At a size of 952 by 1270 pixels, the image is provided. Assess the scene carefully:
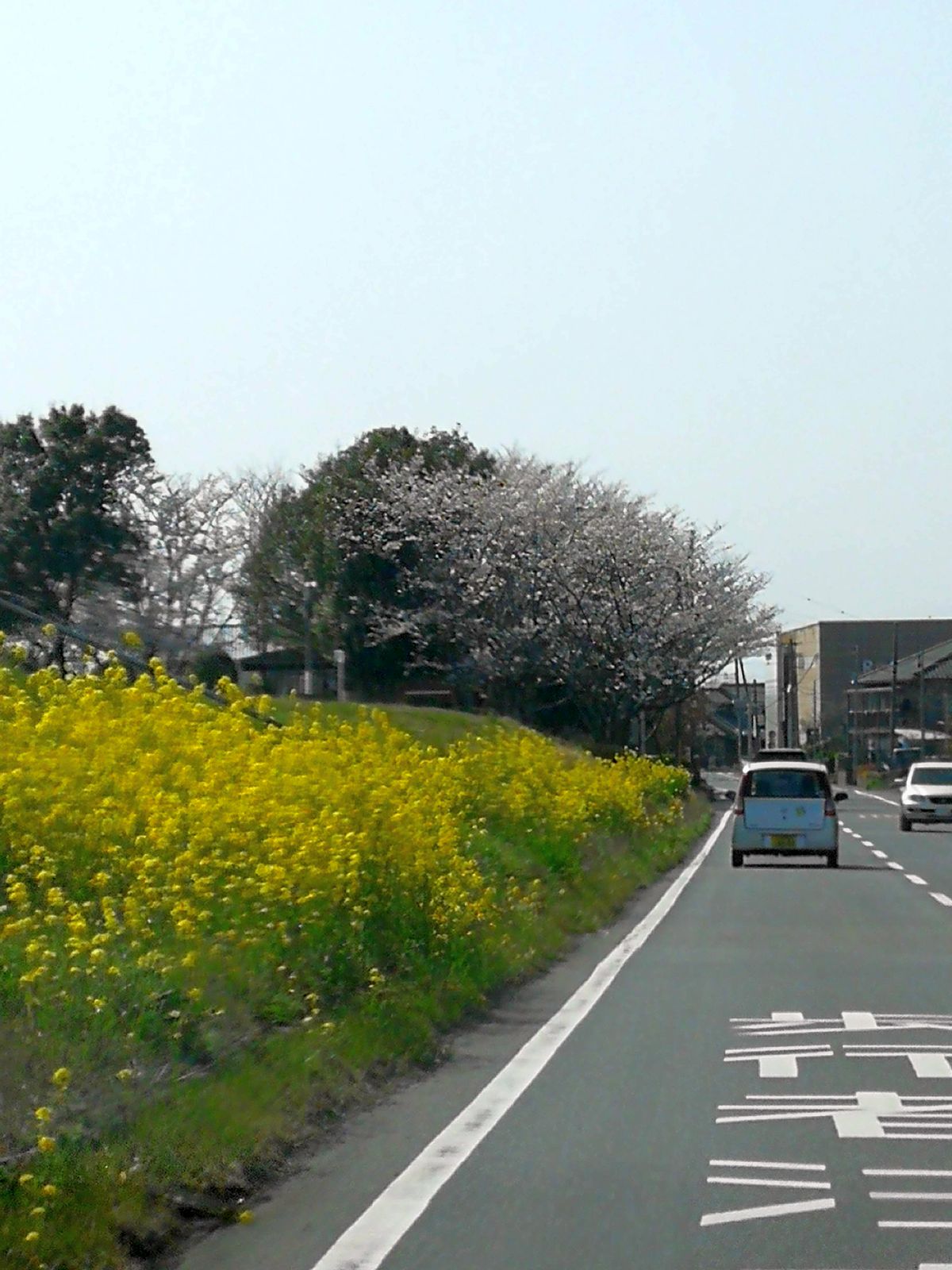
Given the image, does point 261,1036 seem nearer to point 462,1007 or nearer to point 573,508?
point 462,1007

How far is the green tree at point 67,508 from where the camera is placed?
184ft

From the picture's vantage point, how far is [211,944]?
9508 millimetres

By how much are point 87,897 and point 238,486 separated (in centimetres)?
6149

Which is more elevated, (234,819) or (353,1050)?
(234,819)

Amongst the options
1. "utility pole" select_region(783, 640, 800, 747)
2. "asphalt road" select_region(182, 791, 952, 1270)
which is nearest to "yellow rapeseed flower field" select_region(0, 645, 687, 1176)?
"asphalt road" select_region(182, 791, 952, 1270)

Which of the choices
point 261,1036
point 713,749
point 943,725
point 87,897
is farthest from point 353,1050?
point 713,749

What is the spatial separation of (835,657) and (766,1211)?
156 metres

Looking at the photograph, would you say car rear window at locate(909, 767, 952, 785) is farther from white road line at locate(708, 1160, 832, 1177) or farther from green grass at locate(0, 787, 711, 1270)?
white road line at locate(708, 1160, 832, 1177)

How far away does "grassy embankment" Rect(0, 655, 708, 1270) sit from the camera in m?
6.52

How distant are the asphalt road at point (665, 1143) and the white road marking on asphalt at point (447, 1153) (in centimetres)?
2

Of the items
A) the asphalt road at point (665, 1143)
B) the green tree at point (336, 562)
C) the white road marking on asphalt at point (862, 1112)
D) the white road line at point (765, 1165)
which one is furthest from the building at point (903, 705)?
the white road line at point (765, 1165)

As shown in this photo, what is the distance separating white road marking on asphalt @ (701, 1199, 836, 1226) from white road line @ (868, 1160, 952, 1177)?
51 centimetres

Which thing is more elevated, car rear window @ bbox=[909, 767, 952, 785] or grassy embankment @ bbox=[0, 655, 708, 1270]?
car rear window @ bbox=[909, 767, 952, 785]

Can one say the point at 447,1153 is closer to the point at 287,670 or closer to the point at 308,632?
the point at 308,632
